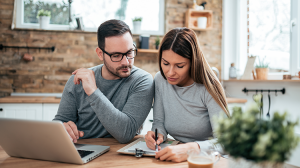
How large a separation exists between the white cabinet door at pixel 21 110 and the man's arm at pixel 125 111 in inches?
59.7

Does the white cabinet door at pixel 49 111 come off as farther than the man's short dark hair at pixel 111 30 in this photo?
Yes

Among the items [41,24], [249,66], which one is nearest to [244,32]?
[249,66]

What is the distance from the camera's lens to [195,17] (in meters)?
3.25

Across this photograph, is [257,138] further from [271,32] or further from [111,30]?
[271,32]

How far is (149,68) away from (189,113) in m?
2.02

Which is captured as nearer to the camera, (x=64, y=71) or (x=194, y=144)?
(x=194, y=144)

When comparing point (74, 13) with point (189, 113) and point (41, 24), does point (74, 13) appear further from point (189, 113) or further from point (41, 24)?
point (189, 113)

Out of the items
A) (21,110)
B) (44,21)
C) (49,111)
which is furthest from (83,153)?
(44,21)

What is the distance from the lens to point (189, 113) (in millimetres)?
1253

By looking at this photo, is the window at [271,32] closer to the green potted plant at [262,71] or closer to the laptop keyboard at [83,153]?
the green potted plant at [262,71]

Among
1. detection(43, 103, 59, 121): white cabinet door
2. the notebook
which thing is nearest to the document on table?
the notebook

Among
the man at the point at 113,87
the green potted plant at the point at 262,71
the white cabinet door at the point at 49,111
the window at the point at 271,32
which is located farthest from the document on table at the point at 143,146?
the window at the point at 271,32

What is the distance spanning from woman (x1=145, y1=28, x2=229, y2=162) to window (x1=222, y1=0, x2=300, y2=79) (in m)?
1.59

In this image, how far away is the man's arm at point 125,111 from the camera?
3.67 feet
